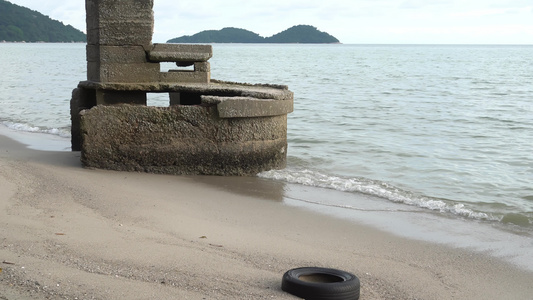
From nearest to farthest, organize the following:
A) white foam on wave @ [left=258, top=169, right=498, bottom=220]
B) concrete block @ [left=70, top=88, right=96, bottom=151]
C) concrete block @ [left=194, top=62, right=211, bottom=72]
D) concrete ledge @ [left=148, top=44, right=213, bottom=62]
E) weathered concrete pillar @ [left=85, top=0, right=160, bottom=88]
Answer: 1. white foam on wave @ [left=258, top=169, right=498, bottom=220]
2. weathered concrete pillar @ [left=85, top=0, right=160, bottom=88]
3. concrete ledge @ [left=148, top=44, right=213, bottom=62]
4. concrete block @ [left=194, top=62, right=211, bottom=72]
5. concrete block @ [left=70, top=88, right=96, bottom=151]

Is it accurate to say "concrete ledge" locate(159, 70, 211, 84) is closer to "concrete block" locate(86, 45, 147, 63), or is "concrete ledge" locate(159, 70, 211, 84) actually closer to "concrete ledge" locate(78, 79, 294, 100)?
"concrete ledge" locate(78, 79, 294, 100)

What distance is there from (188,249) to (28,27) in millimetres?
137291

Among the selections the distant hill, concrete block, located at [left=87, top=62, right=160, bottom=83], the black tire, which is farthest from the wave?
the distant hill

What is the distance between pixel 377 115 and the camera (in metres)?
17.8

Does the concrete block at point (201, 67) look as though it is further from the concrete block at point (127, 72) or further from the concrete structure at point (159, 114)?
the concrete block at point (127, 72)

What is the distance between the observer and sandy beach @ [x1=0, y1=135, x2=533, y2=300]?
4125 mm

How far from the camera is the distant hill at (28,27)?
123688mm

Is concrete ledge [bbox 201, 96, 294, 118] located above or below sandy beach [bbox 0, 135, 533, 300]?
above

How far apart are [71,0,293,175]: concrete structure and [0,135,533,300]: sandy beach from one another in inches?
26.1

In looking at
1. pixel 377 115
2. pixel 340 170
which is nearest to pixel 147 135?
pixel 340 170

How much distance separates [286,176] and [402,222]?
228 cm

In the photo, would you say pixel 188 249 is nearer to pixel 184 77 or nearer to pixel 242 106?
pixel 242 106

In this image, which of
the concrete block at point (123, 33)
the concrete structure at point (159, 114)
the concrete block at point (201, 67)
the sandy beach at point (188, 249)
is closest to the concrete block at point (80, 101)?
the concrete structure at point (159, 114)

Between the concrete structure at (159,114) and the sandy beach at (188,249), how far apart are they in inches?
26.1
